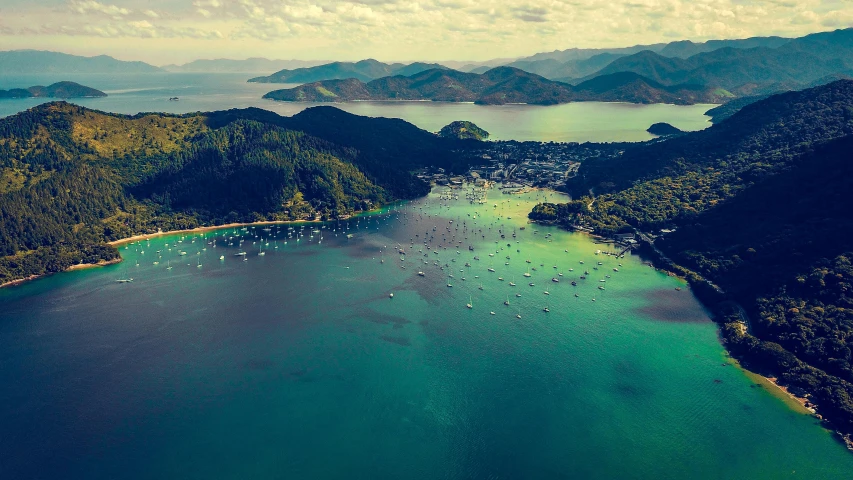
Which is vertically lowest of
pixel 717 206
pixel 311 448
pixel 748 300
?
pixel 311 448

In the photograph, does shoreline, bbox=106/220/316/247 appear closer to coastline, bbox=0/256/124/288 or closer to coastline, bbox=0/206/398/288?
coastline, bbox=0/206/398/288

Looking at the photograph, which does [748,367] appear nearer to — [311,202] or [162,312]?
[162,312]

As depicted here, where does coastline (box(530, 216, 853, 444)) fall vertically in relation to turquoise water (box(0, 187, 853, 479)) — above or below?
above

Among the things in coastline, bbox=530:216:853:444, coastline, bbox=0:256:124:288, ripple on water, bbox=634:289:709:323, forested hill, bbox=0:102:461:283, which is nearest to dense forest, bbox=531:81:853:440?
coastline, bbox=530:216:853:444

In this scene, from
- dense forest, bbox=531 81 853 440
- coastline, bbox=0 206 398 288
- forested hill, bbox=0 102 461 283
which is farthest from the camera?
forested hill, bbox=0 102 461 283

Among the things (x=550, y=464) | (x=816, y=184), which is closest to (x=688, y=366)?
(x=550, y=464)

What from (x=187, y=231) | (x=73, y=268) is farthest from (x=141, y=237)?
(x=73, y=268)
